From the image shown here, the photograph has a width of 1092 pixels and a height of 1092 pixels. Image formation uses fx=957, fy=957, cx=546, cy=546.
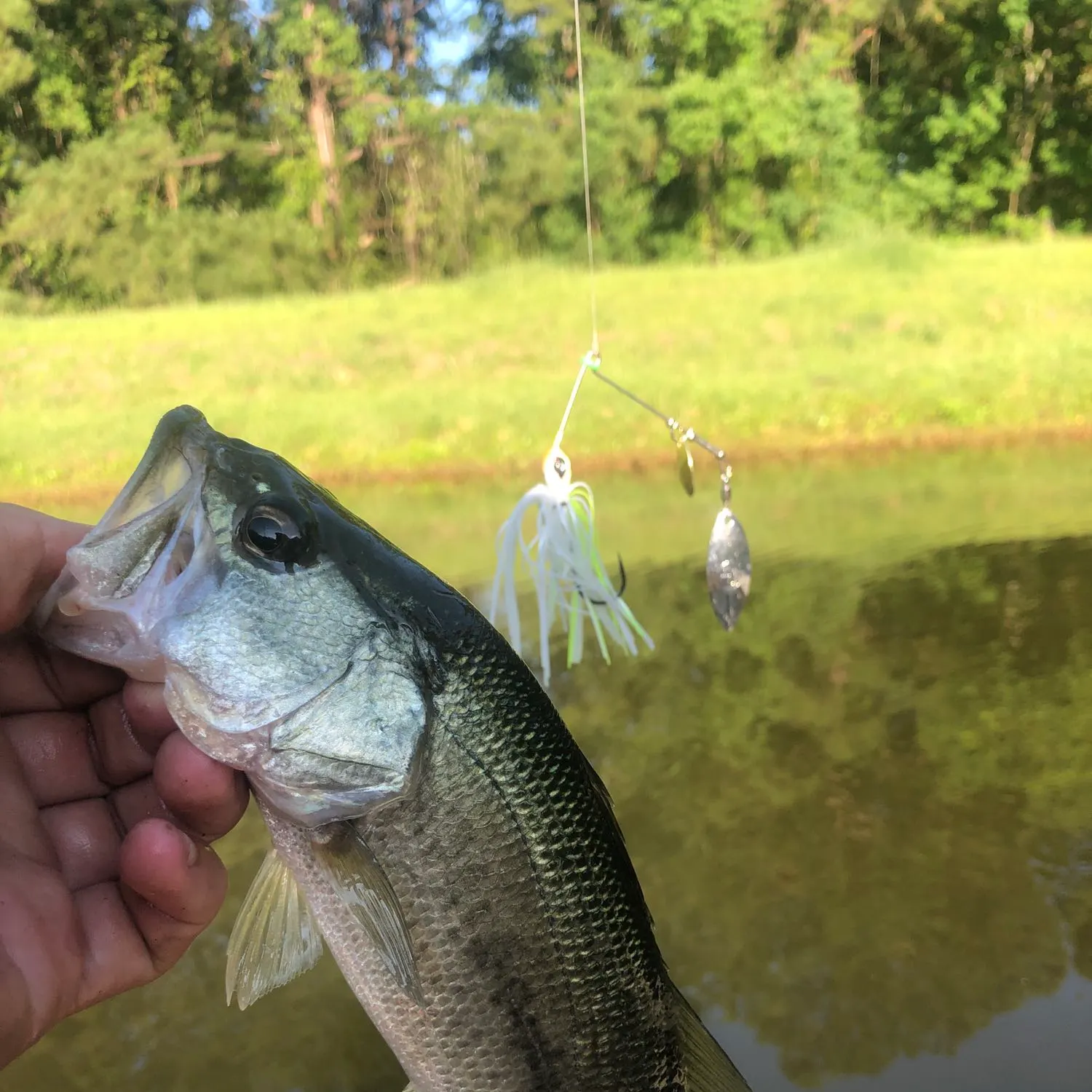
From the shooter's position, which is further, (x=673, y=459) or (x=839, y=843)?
(x=673, y=459)

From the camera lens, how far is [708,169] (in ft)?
62.4

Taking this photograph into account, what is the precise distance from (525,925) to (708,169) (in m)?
19.8

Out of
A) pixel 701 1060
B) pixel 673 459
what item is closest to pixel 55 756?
pixel 701 1060

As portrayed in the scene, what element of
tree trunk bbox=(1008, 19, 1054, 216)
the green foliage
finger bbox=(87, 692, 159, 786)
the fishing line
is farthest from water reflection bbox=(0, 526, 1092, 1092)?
tree trunk bbox=(1008, 19, 1054, 216)

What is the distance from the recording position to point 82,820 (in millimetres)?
1493

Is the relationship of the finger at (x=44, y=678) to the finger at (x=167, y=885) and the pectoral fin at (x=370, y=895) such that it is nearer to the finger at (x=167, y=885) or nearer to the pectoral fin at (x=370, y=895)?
the finger at (x=167, y=885)

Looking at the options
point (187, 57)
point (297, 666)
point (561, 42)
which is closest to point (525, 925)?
point (297, 666)

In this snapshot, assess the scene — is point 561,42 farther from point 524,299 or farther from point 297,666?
point 297,666

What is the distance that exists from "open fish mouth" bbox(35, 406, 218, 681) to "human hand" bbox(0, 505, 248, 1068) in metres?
0.17

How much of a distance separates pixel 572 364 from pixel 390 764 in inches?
332

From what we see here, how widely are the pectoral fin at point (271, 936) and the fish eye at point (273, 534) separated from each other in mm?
397

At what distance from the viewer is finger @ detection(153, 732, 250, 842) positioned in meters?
1.28

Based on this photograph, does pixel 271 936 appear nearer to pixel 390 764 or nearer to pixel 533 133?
pixel 390 764

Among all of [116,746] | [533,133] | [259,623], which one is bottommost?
[116,746]
